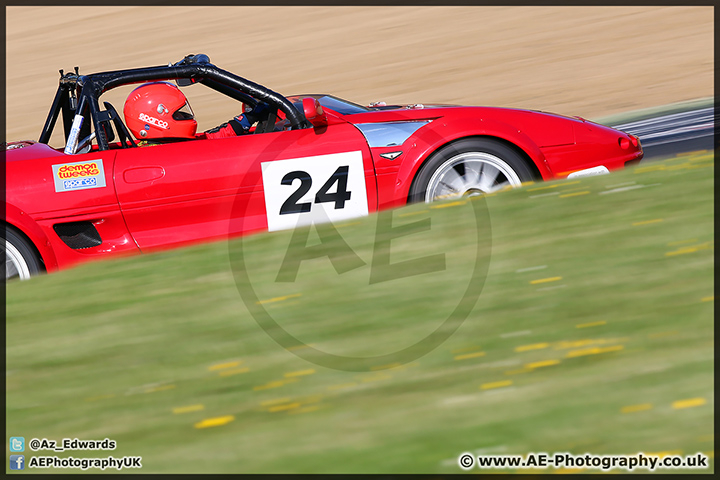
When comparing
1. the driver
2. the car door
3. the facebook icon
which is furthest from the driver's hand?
the facebook icon

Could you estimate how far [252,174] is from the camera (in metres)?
5.42

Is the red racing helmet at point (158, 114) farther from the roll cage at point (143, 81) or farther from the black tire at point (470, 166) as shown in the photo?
the black tire at point (470, 166)

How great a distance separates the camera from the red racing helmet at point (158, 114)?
19.1 ft

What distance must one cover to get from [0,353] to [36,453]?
101cm

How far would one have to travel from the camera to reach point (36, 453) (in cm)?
342

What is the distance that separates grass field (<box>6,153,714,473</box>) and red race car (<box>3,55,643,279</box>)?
0.34m

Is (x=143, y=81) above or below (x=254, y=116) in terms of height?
above

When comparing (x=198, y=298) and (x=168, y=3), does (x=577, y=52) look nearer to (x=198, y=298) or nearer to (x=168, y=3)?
(x=198, y=298)

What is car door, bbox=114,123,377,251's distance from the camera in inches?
213

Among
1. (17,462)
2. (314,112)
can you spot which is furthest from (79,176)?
(17,462)

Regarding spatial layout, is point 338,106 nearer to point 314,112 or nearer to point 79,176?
point 314,112

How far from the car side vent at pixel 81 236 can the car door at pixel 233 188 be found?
234mm

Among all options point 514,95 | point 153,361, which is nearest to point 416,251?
point 153,361
